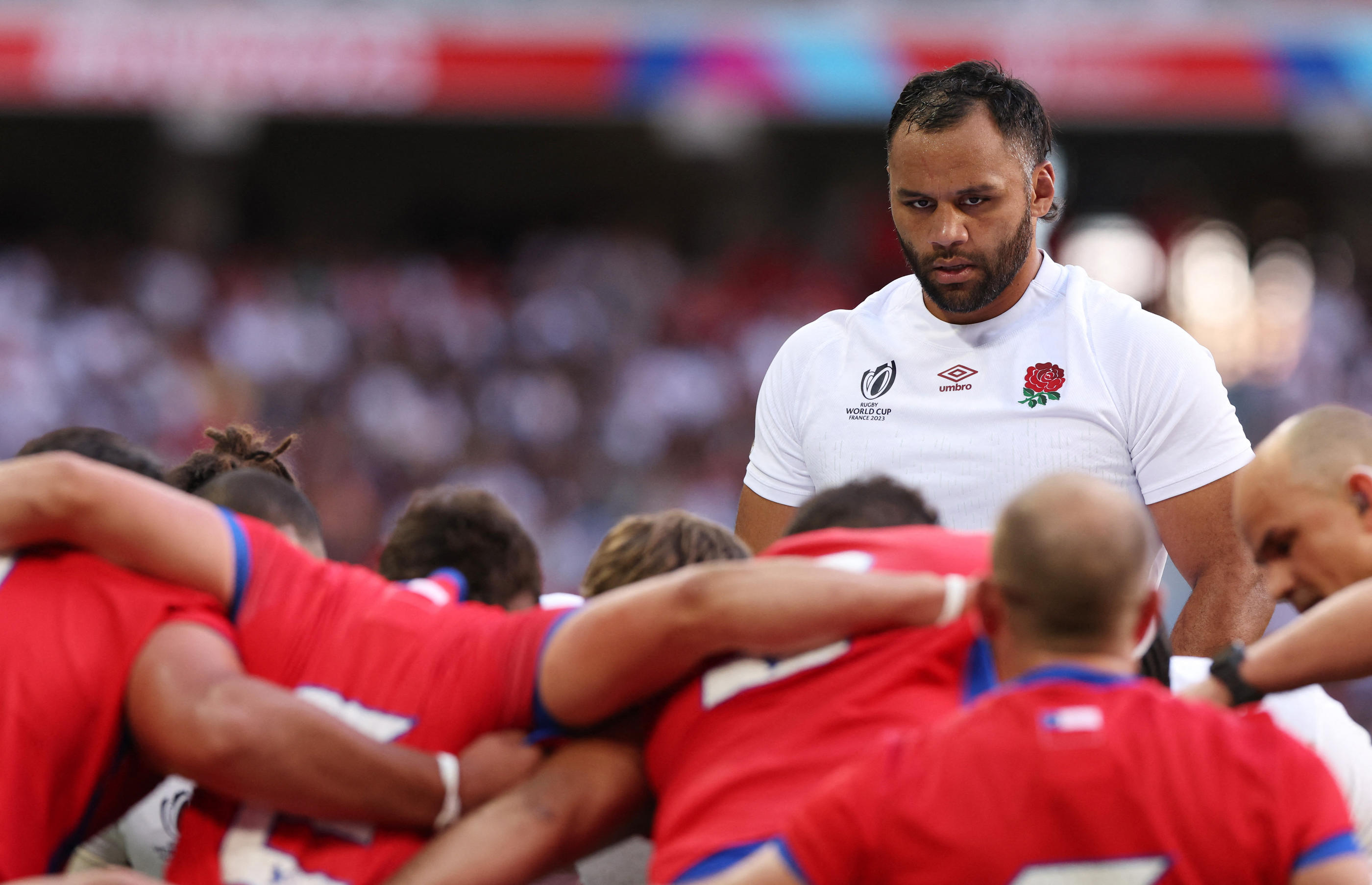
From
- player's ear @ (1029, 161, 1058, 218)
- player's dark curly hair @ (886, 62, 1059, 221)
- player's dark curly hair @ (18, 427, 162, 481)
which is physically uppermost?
player's dark curly hair @ (886, 62, 1059, 221)

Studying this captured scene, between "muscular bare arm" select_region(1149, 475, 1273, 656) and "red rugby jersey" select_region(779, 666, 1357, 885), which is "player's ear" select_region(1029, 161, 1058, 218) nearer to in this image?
"muscular bare arm" select_region(1149, 475, 1273, 656)

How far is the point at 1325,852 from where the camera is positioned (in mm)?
1715

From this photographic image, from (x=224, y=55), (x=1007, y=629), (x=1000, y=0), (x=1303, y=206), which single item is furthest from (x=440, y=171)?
(x=1007, y=629)

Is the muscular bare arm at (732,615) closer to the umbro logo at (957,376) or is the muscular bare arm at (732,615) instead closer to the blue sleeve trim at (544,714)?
the blue sleeve trim at (544,714)

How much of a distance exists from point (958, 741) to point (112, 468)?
1246 millimetres

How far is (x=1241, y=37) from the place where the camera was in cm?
1227

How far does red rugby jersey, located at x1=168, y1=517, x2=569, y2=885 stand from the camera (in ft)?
6.94

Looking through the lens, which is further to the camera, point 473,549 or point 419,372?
point 419,372

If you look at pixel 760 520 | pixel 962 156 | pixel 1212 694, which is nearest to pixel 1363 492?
pixel 1212 694

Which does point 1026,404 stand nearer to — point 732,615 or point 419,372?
point 732,615

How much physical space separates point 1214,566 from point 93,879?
83.2 inches

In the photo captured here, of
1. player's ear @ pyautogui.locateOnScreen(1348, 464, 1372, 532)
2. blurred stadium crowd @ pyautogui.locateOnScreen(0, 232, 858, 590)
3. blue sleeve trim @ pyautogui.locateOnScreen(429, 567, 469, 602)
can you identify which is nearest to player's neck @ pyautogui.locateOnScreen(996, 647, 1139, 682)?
player's ear @ pyautogui.locateOnScreen(1348, 464, 1372, 532)

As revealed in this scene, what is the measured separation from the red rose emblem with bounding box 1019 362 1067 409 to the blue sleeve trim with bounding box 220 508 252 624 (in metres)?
1.58

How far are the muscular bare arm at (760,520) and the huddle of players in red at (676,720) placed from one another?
106 cm
